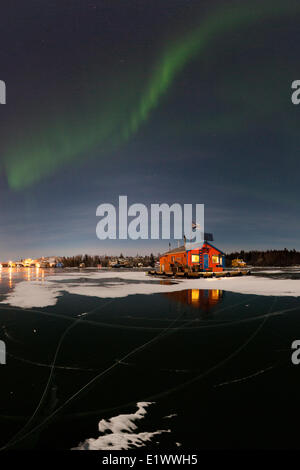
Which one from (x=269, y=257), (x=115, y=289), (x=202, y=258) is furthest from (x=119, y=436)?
(x=269, y=257)

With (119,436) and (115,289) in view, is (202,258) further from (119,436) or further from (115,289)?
(119,436)

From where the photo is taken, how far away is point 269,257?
508ft

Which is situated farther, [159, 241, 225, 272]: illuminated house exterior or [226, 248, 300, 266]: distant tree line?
[226, 248, 300, 266]: distant tree line

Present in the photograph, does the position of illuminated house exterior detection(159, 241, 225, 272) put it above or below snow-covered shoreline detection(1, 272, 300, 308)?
→ above

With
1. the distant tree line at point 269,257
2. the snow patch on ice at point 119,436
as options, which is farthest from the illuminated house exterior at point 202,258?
the distant tree line at point 269,257

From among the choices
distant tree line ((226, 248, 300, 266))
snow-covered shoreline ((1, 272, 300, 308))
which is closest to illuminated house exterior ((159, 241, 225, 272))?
snow-covered shoreline ((1, 272, 300, 308))

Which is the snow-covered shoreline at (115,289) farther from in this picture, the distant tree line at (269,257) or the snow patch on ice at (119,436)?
the distant tree line at (269,257)

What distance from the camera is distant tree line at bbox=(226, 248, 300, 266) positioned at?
14775 cm

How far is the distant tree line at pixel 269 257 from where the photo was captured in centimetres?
14775

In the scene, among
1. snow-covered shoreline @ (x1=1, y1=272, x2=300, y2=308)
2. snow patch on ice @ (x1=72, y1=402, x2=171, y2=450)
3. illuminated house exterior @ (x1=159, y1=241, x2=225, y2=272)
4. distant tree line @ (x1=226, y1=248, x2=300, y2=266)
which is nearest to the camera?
snow patch on ice @ (x1=72, y1=402, x2=171, y2=450)

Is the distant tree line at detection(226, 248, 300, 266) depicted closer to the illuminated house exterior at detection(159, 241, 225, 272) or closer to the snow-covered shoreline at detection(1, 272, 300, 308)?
the illuminated house exterior at detection(159, 241, 225, 272)

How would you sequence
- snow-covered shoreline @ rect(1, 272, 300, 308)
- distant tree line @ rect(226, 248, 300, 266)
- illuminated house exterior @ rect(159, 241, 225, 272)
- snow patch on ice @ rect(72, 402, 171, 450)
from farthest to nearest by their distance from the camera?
distant tree line @ rect(226, 248, 300, 266) < illuminated house exterior @ rect(159, 241, 225, 272) < snow-covered shoreline @ rect(1, 272, 300, 308) < snow patch on ice @ rect(72, 402, 171, 450)

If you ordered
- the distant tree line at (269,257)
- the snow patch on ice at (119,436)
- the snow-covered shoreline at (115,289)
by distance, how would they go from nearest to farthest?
the snow patch on ice at (119,436) → the snow-covered shoreline at (115,289) → the distant tree line at (269,257)
